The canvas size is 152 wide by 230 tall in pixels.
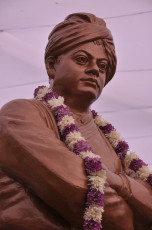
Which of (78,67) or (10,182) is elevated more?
(78,67)

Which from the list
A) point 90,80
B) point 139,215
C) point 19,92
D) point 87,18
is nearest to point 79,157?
point 139,215

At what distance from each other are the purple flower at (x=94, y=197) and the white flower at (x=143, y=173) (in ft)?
1.69

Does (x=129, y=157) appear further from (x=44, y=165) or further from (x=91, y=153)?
(x=44, y=165)

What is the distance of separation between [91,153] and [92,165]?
0.32 feet

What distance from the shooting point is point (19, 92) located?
4.26m

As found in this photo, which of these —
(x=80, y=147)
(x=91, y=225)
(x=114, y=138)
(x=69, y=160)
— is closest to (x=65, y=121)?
(x=80, y=147)

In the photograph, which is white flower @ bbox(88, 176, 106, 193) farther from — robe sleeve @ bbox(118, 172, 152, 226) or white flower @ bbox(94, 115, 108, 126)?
white flower @ bbox(94, 115, 108, 126)

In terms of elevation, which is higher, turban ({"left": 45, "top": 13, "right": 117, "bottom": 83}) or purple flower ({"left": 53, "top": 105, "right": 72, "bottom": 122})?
turban ({"left": 45, "top": 13, "right": 117, "bottom": 83})

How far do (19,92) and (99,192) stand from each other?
8.26 feet

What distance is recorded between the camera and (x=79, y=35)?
2426 mm

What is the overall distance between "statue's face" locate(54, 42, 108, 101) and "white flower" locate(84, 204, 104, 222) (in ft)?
2.31

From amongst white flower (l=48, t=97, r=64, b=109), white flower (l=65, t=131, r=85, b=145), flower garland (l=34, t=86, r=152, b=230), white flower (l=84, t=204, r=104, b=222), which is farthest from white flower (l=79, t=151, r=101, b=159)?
white flower (l=48, t=97, r=64, b=109)

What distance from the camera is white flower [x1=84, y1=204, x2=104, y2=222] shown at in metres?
1.84

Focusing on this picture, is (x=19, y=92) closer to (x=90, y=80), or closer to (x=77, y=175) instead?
(x=90, y=80)
